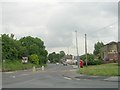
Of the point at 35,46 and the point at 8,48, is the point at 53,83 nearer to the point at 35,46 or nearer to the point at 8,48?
the point at 8,48

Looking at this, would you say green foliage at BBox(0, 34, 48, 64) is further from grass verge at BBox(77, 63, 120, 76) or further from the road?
the road

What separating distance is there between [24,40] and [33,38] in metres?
5.94

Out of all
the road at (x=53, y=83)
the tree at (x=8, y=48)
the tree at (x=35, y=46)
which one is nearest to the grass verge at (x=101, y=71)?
the road at (x=53, y=83)

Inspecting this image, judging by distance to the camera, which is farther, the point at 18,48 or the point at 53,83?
the point at 18,48

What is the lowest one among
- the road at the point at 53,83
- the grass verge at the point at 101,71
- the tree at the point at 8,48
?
the road at the point at 53,83

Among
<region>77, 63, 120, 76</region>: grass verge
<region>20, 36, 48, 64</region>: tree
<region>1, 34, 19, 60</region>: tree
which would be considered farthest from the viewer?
<region>20, 36, 48, 64</region>: tree

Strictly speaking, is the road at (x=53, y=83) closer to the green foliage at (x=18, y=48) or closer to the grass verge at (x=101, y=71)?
the grass verge at (x=101, y=71)

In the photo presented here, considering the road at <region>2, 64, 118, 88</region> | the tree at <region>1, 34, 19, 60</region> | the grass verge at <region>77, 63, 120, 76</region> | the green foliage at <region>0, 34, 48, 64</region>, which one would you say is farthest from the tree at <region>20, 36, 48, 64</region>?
the road at <region>2, 64, 118, 88</region>

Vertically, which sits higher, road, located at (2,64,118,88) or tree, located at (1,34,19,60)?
tree, located at (1,34,19,60)

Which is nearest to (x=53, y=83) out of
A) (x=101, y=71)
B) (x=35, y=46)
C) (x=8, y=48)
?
(x=101, y=71)

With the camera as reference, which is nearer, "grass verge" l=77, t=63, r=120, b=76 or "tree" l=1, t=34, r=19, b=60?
"grass verge" l=77, t=63, r=120, b=76

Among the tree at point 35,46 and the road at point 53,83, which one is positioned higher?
the tree at point 35,46

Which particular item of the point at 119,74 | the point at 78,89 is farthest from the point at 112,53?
the point at 78,89

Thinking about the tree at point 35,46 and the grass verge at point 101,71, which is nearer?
the grass verge at point 101,71
